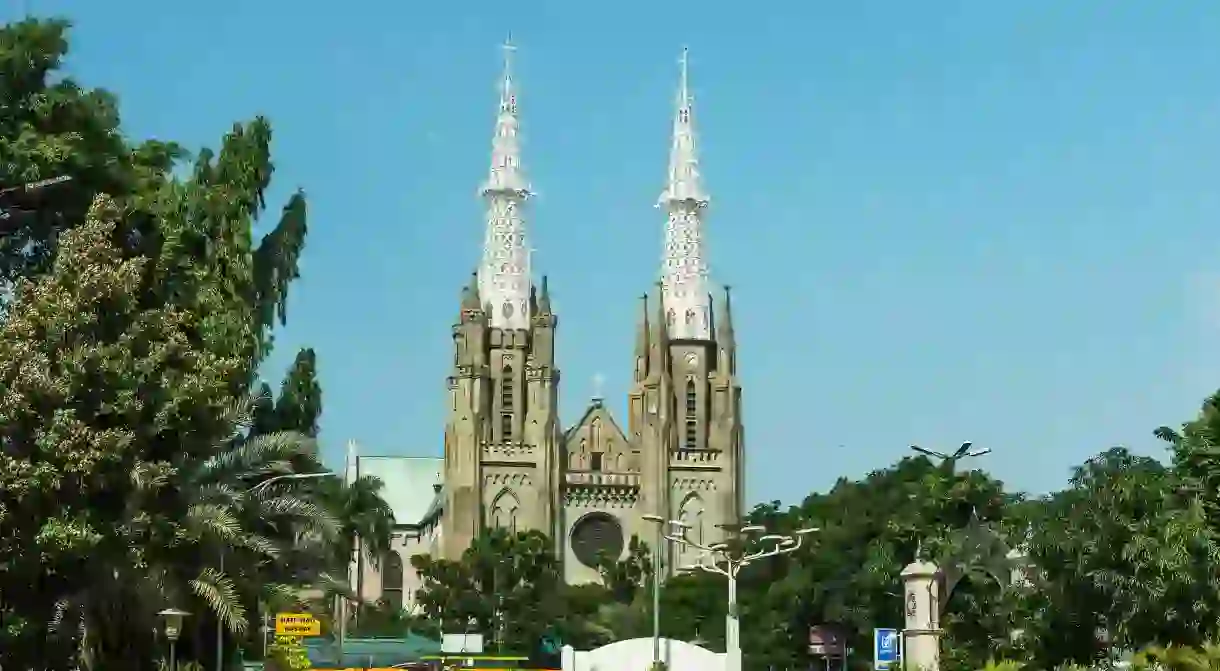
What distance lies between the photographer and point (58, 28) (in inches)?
1227

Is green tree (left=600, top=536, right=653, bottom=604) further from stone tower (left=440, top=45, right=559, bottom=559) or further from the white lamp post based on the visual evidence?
the white lamp post

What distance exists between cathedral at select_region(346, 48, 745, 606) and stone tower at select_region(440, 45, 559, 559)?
0.08 metres

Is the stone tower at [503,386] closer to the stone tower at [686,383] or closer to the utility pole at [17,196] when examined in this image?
the stone tower at [686,383]

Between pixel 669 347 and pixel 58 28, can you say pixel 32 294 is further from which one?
pixel 669 347

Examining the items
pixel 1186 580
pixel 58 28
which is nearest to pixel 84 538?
pixel 58 28

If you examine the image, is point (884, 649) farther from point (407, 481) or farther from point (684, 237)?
point (407, 481)

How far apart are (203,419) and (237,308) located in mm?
5485

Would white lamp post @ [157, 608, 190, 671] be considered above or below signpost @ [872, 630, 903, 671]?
above

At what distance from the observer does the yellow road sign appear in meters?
35.4

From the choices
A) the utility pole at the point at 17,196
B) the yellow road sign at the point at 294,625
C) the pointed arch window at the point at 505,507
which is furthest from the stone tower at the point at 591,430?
the utility pole at the point at 17,196

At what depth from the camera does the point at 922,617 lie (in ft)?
108

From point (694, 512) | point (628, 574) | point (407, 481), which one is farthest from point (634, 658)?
point (407, 481)

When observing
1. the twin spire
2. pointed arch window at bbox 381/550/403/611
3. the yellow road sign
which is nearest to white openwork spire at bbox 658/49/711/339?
the twin spire

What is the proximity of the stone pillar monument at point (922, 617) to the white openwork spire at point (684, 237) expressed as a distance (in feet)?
240
